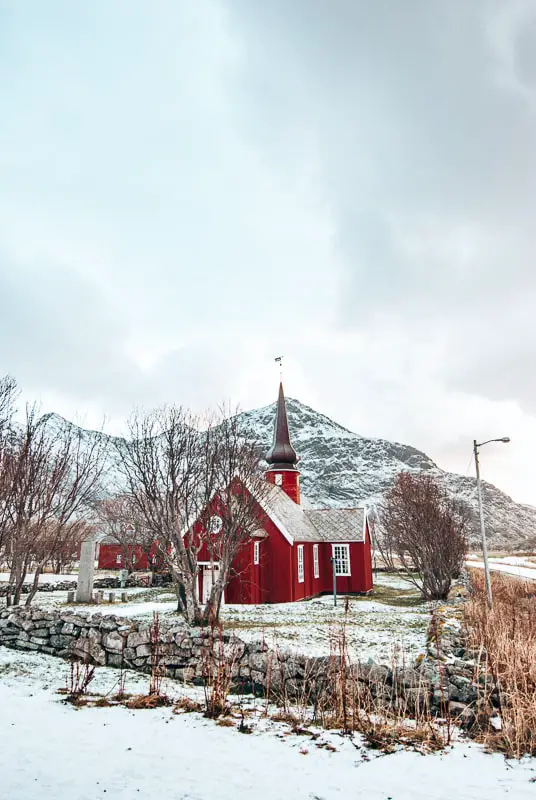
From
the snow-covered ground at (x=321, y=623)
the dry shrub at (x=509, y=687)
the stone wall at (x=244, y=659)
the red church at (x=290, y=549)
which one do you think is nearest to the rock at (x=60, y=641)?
the stone wall at (x=244, y=659)

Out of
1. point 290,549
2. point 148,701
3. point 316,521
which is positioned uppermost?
point 316,521

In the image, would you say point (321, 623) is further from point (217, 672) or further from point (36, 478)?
point (36, 478)

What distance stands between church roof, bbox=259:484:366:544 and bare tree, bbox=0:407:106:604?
39.4 feet

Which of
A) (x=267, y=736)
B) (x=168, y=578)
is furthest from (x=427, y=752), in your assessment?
(x=168, y=578)

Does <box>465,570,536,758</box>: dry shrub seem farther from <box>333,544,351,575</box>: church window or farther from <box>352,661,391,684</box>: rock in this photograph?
<box>333,544,351,575</box>: church window

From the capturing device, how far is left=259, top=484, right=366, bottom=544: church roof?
93.6ft

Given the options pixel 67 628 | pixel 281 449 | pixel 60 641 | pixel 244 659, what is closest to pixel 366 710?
pixel 244 659

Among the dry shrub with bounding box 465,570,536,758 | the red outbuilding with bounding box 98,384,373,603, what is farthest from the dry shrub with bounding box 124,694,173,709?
the red outbuilding with bounding box 98,384,373,603

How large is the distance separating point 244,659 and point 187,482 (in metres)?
7.91

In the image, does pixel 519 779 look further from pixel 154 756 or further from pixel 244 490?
pixel 244 490

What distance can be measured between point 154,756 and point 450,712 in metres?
4.53

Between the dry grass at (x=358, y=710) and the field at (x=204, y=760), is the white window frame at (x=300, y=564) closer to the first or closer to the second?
the field at (x=204, y=760)

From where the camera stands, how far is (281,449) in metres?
36.5

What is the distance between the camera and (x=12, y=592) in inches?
768
